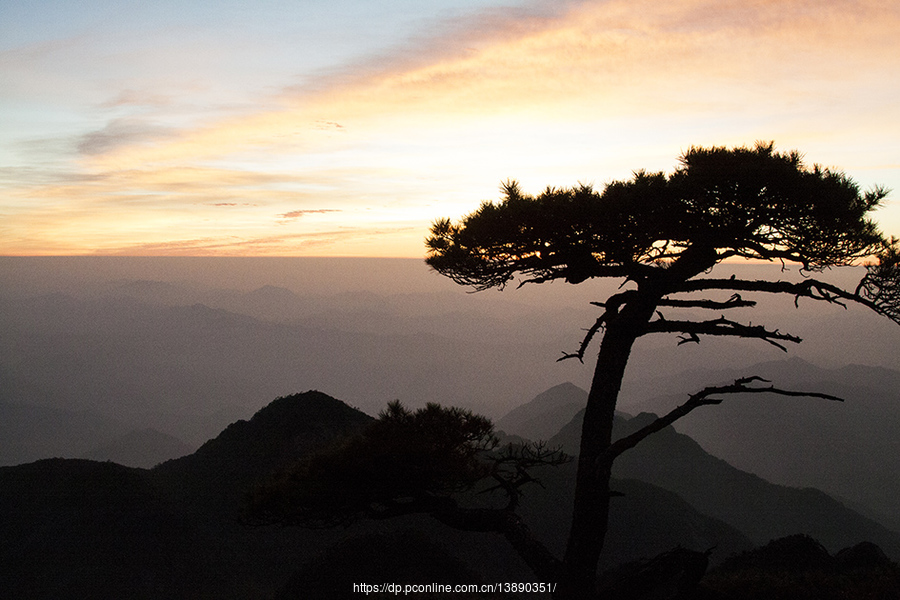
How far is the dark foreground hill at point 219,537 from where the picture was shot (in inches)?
943

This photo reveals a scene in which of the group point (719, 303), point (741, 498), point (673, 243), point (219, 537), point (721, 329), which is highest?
point (673, 243)

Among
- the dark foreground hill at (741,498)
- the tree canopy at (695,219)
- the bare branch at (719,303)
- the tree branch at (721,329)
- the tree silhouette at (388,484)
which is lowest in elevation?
the dark foreground hill at (741,498)

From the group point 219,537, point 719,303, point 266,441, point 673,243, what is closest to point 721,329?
point 719,303

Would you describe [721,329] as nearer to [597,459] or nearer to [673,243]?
[673,243]

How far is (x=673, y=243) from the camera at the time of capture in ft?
29.4

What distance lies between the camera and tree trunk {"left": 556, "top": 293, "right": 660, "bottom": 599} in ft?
28.3

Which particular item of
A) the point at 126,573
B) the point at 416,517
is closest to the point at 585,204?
the point at 416,517

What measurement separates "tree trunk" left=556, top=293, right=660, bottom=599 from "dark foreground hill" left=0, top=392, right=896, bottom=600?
49.9 feet

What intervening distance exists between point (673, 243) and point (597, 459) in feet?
12.5

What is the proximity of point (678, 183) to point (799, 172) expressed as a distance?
6.10 feet

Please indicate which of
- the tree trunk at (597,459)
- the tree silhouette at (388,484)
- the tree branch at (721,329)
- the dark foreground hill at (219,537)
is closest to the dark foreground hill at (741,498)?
the dark foreground hill at (219,537)

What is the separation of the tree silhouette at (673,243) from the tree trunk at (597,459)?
2cm

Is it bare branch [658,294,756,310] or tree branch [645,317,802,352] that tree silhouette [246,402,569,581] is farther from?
bare branch [658,294,756,310]

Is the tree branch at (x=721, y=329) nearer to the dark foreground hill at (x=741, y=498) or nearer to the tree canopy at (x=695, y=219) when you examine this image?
the tree canopy at (x=695, y=219)
